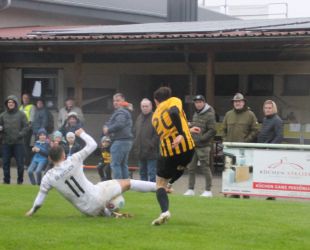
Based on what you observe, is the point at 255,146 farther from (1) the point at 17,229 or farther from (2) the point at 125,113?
(1) the point at 17,229

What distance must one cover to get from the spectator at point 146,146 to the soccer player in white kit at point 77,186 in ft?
16.1

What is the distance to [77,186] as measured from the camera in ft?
32.5

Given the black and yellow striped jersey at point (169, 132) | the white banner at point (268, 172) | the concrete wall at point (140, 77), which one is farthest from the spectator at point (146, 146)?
the concrete wall at point (140, 77)

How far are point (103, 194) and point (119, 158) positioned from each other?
4.95 m

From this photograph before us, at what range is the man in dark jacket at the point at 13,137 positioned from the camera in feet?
52.9

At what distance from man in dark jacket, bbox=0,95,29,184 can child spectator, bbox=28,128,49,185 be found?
23 centimetres

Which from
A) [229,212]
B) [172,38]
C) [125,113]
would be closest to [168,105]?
[229,212]

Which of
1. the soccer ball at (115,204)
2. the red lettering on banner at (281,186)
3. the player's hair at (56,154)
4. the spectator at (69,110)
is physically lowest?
the red lettering on banner at (281,186)

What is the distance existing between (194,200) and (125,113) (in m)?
3.17

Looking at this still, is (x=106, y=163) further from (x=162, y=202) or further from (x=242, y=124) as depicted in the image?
(x=162, y=202)

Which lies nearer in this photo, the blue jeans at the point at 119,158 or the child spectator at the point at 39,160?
the blue jeans at the point at 119,158

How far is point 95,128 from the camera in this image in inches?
→ 985

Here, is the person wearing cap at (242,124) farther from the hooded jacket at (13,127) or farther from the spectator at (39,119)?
the spectator at (39,119)

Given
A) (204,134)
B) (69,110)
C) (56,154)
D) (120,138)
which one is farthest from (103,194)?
(69,110)
